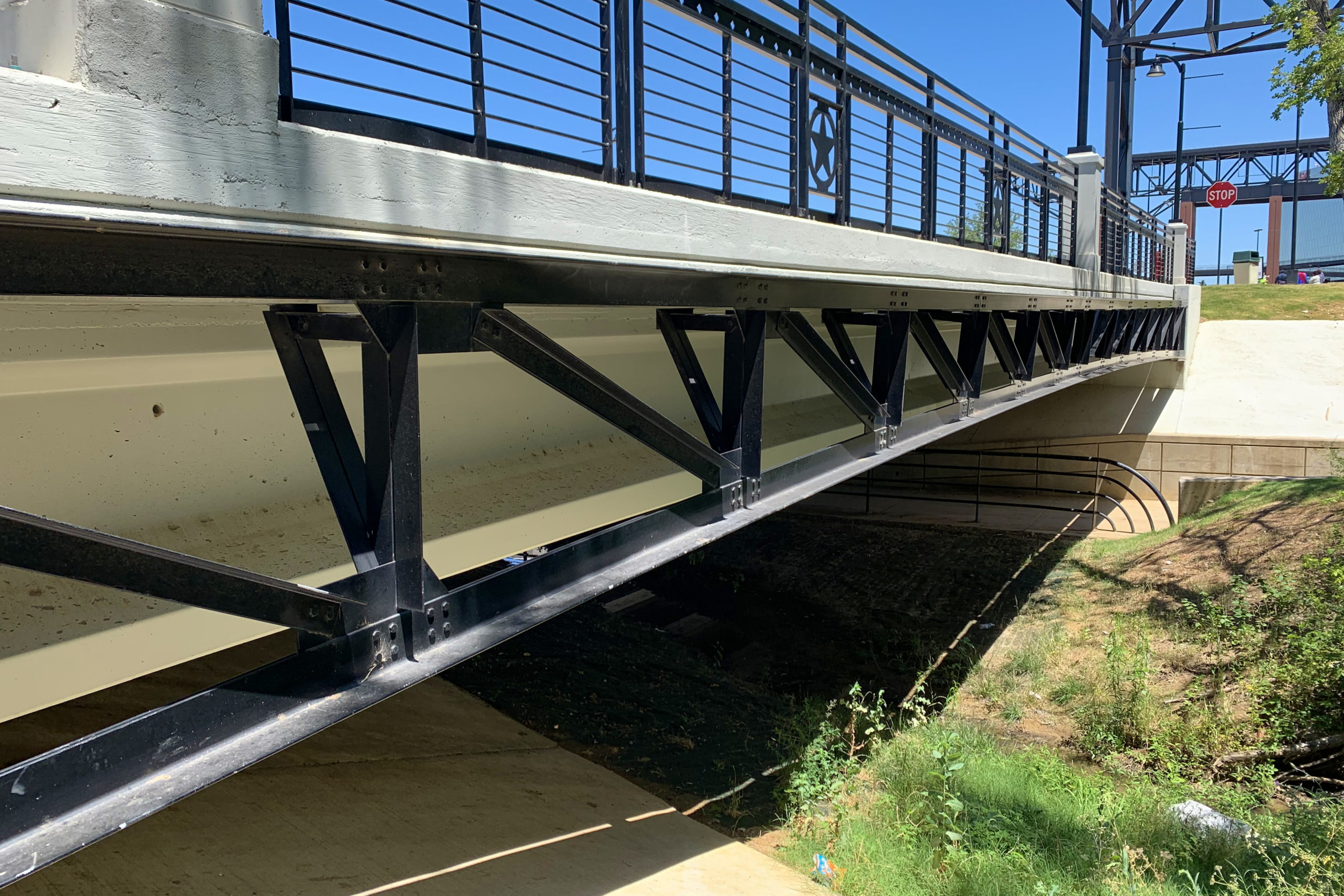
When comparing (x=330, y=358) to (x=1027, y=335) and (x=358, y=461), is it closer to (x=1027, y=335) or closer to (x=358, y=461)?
(x=358, y=461)

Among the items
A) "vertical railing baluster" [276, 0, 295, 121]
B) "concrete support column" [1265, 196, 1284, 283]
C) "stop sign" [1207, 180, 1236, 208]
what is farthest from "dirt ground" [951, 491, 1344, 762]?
"concrete support column" [1265, 196, 1284, 283]

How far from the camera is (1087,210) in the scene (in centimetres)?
1291

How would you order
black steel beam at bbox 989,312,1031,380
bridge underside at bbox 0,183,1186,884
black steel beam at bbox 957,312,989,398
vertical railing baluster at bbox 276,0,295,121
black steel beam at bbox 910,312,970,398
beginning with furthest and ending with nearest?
black steel beam at bbox 989,312,1031,380
black steel beam at bbox 957,312,989,398
black steel beam at bbox 910,312,970,398
vertical railing baluster at bbox 276,0,295,121
bridge underside at bbox 0,183,1186,884

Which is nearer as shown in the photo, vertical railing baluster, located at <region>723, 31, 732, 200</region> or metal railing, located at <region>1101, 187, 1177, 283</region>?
vertical railing baluster, located at <region>723, 31, 732, 200</region>

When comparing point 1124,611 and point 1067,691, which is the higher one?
point 1124,611

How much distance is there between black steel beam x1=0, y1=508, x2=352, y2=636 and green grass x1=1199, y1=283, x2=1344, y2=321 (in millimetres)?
26830

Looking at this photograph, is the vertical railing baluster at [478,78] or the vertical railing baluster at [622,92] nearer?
the vertical railing baluster at [478,78]

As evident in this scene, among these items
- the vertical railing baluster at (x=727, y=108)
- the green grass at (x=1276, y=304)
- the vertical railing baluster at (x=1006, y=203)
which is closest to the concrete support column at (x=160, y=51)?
the vertical railing baluster at (x=727, y=108)

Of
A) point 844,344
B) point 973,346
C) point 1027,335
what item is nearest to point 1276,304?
point 1027,335

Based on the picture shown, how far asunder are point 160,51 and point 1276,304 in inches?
1234

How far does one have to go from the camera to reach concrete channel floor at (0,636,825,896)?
460cm

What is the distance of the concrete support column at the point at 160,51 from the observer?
197 cm

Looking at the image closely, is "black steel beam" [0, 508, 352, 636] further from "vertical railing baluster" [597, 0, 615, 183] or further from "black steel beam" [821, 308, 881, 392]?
"black steel beam" [821, 308, 881, 392]

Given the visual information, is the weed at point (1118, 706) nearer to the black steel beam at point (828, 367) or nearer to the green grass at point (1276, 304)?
the black steel beam at point (828, 367)
